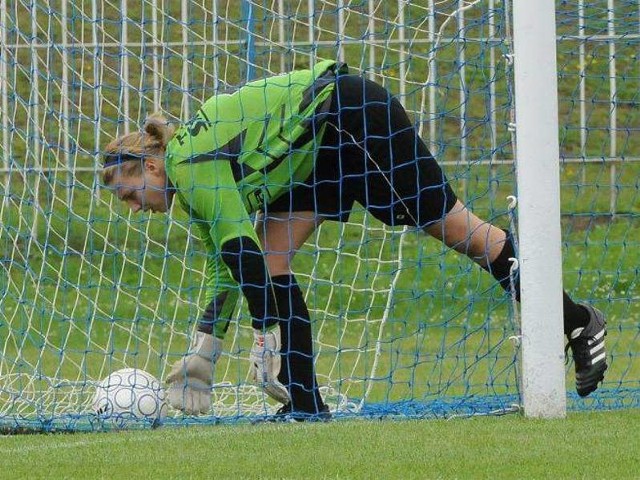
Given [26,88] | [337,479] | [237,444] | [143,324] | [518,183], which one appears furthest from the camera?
[143,324]

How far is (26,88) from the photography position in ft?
31.4

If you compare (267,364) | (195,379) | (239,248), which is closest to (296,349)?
(267,364)

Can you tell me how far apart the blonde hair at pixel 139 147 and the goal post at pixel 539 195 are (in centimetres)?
145

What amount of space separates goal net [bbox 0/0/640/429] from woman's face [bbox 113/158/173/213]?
0.64 m

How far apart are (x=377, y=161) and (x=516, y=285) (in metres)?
0.77

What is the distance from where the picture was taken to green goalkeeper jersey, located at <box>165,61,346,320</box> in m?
5.86

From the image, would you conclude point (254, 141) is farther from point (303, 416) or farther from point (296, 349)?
point (303, 416)

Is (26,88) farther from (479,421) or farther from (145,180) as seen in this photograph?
(479,421)

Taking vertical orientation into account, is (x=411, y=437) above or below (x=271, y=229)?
below

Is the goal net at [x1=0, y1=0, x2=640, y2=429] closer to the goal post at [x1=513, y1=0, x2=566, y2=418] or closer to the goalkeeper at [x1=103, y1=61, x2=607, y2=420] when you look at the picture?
the goalkeeper at [x1=103, y1=61, x2=607, y2=420]

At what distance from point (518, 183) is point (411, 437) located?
107 centimetres

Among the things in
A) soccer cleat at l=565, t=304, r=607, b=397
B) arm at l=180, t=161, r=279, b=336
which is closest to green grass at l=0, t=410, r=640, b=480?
soccer cleat at l=565, t=304, r=607, b=397

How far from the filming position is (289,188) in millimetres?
6148

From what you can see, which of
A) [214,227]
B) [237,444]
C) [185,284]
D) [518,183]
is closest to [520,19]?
[518,183]
